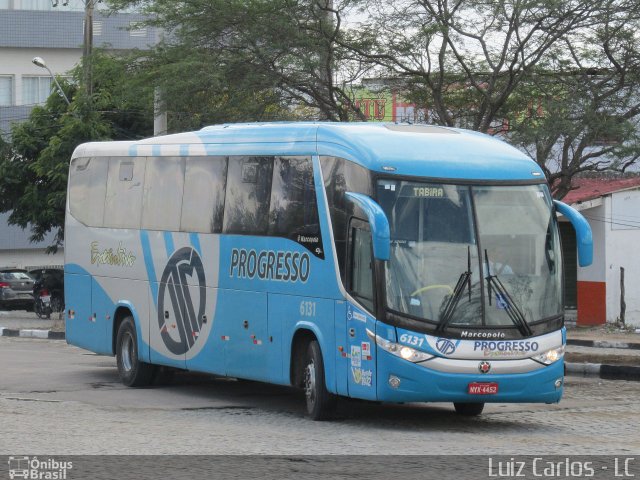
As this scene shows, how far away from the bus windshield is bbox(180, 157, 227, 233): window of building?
3433 mm

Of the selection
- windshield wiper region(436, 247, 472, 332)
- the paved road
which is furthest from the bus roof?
the paved road

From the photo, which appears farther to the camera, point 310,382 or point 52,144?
point 52,144

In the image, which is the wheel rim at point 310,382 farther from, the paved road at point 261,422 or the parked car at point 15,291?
the parked car at point 15,291

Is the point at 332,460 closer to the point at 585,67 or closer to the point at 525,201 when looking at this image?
the point at 525,201

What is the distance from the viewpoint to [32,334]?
29781 millimetres

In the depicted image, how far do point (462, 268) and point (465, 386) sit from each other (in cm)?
116

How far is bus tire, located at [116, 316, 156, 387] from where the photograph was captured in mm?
17406

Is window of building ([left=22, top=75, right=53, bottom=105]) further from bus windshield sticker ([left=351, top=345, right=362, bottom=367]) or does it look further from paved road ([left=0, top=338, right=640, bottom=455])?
bus windshield sticker ([left=351, top=345, right=362, bottom=367])

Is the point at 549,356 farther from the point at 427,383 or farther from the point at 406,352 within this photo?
the point at 406,352

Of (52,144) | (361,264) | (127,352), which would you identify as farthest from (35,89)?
(361,264)

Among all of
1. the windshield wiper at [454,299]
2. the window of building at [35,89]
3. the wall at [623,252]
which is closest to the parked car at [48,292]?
the wall at [623,252]

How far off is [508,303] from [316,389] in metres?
2.27

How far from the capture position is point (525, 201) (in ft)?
43.0

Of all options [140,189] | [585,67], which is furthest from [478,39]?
[140,189]
